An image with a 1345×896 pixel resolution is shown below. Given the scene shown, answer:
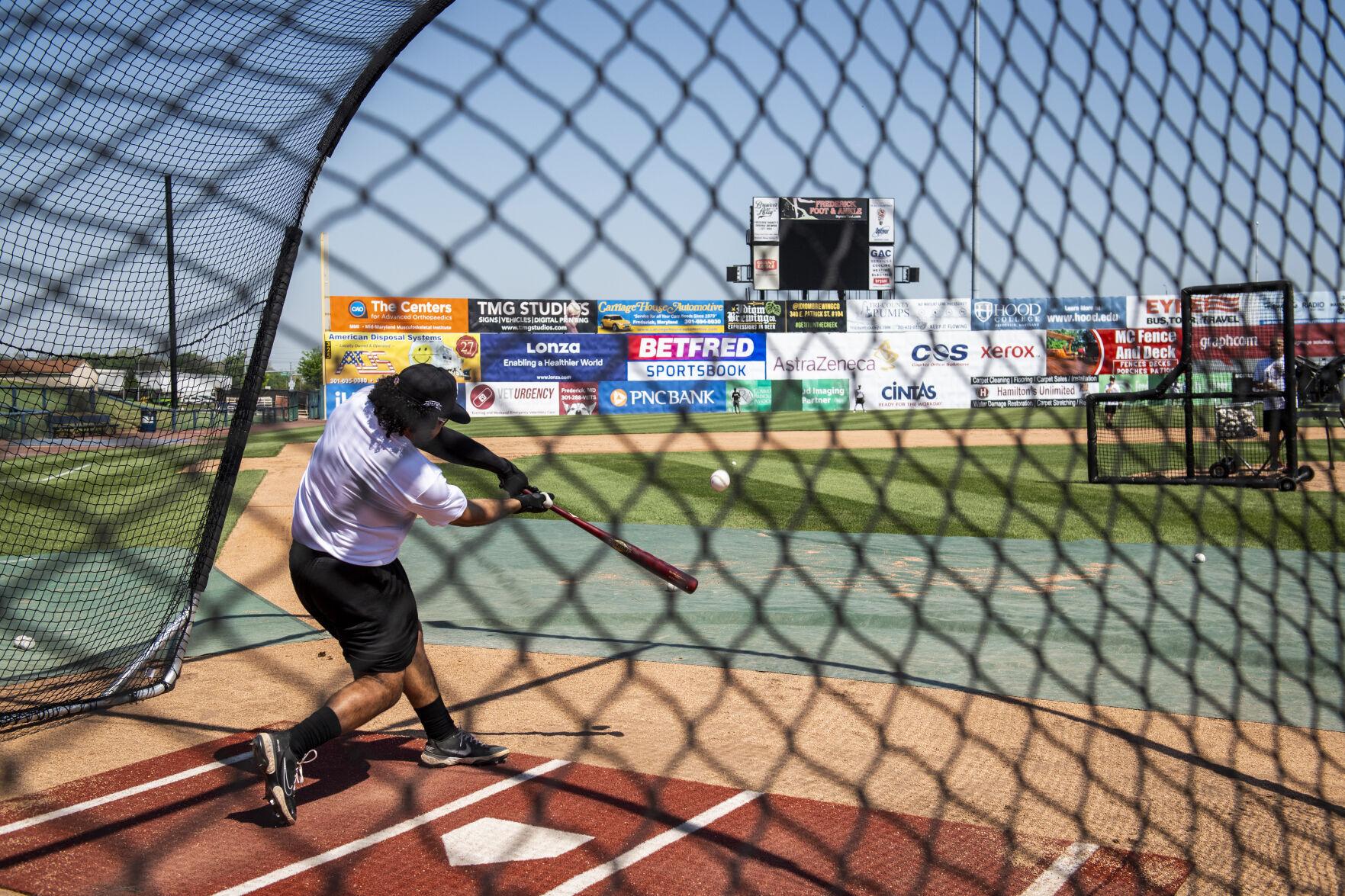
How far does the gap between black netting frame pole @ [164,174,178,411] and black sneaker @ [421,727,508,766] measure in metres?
1.73

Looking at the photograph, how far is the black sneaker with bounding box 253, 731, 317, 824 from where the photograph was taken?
3.94 m

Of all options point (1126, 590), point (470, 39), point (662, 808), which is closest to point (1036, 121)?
point (470, 39)

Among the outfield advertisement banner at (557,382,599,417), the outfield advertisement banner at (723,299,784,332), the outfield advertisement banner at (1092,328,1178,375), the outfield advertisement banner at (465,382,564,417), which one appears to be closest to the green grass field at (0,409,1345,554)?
the outfield advertisement banner at (1092,328,1178,375)

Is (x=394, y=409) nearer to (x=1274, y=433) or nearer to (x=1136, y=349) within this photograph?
(x=1274, y=433)

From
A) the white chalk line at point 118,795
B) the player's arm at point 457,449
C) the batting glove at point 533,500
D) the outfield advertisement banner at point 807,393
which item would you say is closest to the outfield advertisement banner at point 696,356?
the outfield advertisement banner at point 807,393

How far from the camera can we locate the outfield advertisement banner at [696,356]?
97.3ft

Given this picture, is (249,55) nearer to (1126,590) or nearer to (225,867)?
(225,867)

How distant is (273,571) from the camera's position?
9141 mm

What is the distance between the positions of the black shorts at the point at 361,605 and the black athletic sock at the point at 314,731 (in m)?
0.23

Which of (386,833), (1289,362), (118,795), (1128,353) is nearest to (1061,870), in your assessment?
(386,833)

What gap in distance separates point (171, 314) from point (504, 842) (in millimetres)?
2149

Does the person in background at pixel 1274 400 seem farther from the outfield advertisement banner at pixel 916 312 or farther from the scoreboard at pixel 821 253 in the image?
the scoreboard at pixel 821 253

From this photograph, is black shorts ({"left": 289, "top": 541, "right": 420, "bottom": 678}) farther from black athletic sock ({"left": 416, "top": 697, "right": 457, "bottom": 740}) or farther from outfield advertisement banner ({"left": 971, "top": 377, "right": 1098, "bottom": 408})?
outfield advertisement banner ({"left": 971, "top": 377, "right": 1098, "bottom": 408})

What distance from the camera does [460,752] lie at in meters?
4.66
